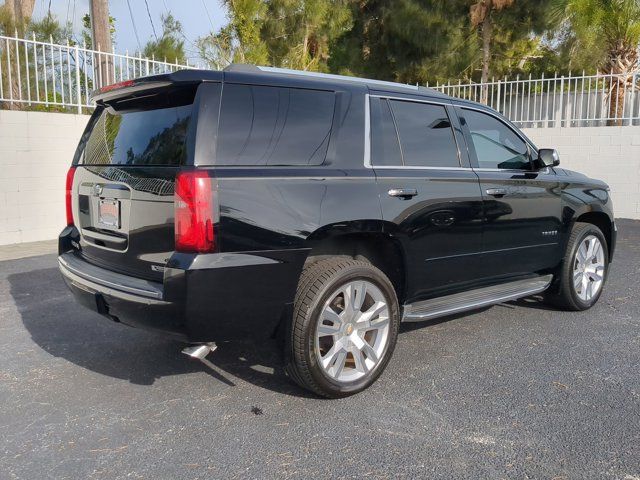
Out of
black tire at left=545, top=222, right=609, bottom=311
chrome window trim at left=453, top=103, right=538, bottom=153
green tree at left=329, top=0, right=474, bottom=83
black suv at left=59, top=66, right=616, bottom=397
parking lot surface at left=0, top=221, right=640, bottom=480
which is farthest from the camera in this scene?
green tree at left=329, top=0, right=474, bottom=83

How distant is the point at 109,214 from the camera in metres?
3.51

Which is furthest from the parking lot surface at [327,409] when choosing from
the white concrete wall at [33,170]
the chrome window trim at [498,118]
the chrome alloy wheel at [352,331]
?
the white concrete wall at [33,170]

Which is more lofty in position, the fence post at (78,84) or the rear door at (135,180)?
the fence post at (78,84)

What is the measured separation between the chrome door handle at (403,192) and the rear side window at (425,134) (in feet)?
0.73

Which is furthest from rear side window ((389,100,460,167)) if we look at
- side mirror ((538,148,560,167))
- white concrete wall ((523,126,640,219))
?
white concrete wall ((523,126,640,219))

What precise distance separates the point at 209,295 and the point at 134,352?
1.66 meters

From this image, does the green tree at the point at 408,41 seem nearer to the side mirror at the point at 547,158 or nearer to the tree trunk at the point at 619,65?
the tree trunk at the point at 619,65

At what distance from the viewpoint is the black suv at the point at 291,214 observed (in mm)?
3070

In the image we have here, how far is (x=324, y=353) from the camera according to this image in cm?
359

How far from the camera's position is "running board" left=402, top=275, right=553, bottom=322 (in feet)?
13.1

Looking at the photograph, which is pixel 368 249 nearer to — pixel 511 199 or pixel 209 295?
pixel 209 295

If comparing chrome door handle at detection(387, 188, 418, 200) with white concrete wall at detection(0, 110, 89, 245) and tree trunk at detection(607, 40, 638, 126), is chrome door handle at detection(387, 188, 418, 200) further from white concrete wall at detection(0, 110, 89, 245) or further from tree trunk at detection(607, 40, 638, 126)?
tree trunk at detection(607, 40, 638, 126)

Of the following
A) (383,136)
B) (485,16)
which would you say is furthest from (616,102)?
(383,136)

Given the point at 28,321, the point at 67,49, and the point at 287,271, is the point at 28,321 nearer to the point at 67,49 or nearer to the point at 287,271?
the point at 287,271
